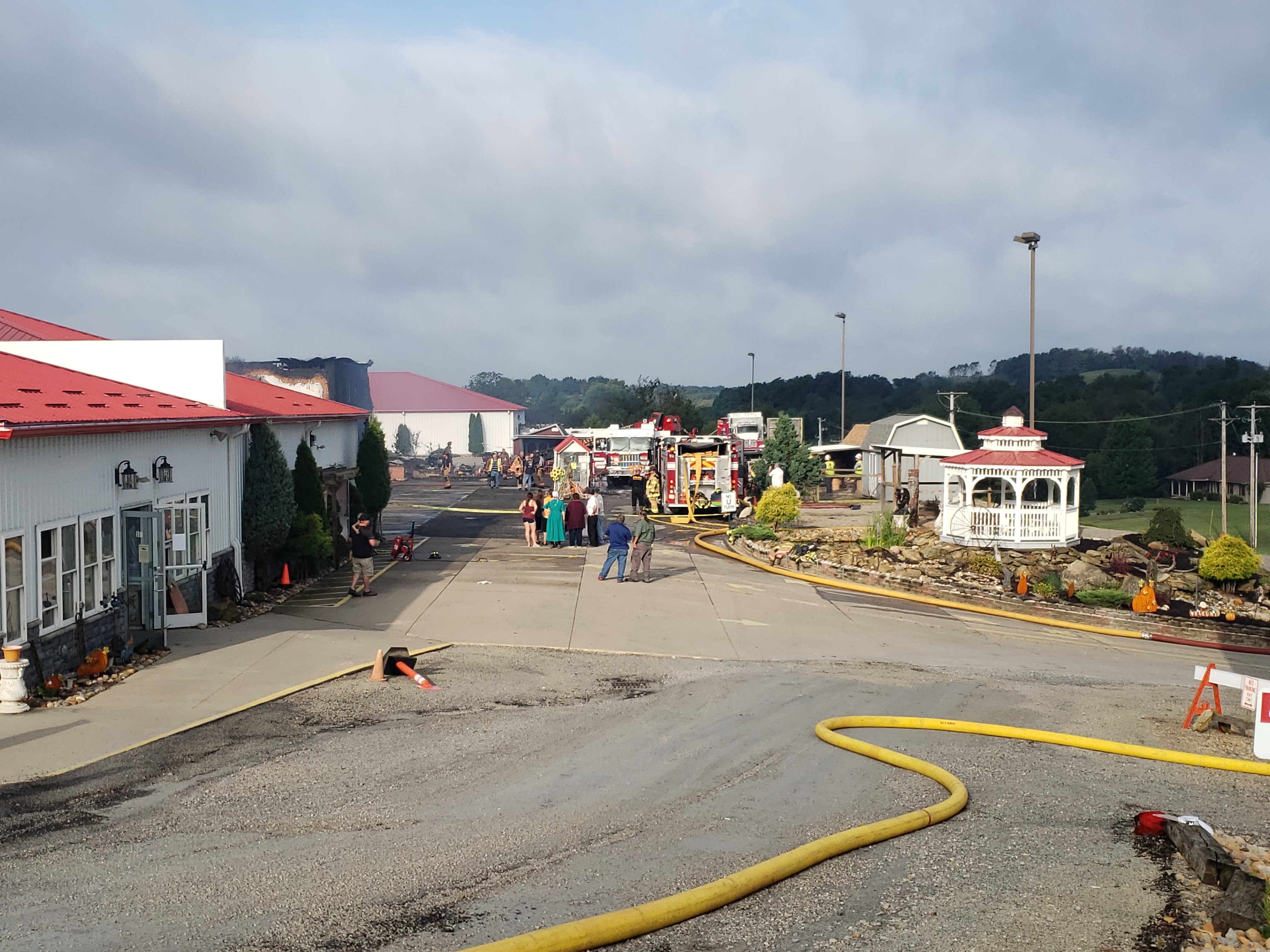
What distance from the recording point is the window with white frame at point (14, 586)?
1182 centimetres

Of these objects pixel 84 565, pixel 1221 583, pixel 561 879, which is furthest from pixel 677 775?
pixel 1221 583

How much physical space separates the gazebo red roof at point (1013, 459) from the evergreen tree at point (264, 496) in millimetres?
16192

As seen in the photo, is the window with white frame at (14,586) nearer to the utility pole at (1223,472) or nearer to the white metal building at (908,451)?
the white metal building at (908,451)

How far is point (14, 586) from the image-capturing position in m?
12.1

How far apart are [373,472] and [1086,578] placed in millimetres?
17931

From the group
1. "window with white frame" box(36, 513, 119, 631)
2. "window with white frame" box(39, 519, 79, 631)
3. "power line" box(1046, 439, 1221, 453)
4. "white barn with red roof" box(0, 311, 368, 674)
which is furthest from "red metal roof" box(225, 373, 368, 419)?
"power line" box(1046, 439, 1221, 453)

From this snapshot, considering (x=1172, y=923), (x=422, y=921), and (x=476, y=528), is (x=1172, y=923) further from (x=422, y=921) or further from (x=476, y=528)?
(x=476, y=528)

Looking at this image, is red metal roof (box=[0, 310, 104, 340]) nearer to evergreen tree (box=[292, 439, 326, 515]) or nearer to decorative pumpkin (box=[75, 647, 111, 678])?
evergreen tree (box=[292, 439, 326, 515])

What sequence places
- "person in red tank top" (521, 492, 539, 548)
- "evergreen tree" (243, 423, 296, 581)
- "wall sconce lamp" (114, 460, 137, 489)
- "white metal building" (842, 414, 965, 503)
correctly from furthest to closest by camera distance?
"white metal building" (842, 414, 965, 503) < "person in red tank top" (521, 492, 539, 548) < "evergreen tree" (243, 423, 296, 581) < "wall sconce lamp" (114, 460, 137, 489)

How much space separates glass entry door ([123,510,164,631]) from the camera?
15445 millimetres

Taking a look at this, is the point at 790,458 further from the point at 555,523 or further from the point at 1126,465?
the point at 1126,465

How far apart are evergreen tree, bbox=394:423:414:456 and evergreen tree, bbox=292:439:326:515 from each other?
194 ft

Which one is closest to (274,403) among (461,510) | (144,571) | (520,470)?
(144,571)

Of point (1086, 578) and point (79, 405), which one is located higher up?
point (79, 405)
